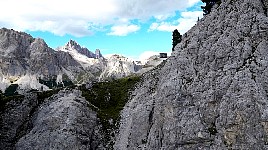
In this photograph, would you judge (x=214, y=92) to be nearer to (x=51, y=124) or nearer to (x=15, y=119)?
(x=51, y=124)

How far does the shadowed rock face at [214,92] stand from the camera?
47406 mm

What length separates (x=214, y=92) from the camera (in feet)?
174

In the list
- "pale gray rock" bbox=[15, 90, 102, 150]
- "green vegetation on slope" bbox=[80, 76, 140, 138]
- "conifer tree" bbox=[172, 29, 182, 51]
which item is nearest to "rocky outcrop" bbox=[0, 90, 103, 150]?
"pale gray rock" bbox=[15, 90, 102, 150]

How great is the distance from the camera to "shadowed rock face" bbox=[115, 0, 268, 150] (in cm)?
4741

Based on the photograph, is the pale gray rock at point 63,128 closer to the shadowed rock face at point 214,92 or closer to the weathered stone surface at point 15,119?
the weathered stone surface at point 15,119

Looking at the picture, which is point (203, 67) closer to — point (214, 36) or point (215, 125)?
point (214, 36)

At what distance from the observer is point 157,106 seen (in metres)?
60.2

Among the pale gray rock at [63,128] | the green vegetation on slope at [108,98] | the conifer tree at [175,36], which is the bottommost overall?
the pale gray rock at [63,128]

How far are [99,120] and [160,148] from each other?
24.6m

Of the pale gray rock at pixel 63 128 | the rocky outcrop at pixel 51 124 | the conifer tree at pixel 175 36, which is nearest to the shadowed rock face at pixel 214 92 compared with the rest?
the pale gray rock at pixel 63 128

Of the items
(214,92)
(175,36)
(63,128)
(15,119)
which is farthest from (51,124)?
(175,36)

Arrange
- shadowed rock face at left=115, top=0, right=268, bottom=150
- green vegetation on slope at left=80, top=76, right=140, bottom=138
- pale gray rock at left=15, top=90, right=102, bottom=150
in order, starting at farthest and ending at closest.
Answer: green vegetation on slope at left=80, top=76, right=140, bottom=138 → pale gray rock at left=15, top=90, right=102, bottom=150 → shadowed rock face at left=115, top=0, right=268, bottom=150

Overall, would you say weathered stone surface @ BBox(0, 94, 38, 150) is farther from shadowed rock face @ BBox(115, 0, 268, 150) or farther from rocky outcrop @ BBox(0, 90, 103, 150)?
shadowed rock face @ BBox(115, 0, 268, 150)

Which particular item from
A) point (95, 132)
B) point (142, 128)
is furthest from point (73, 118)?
point (142, 128)
